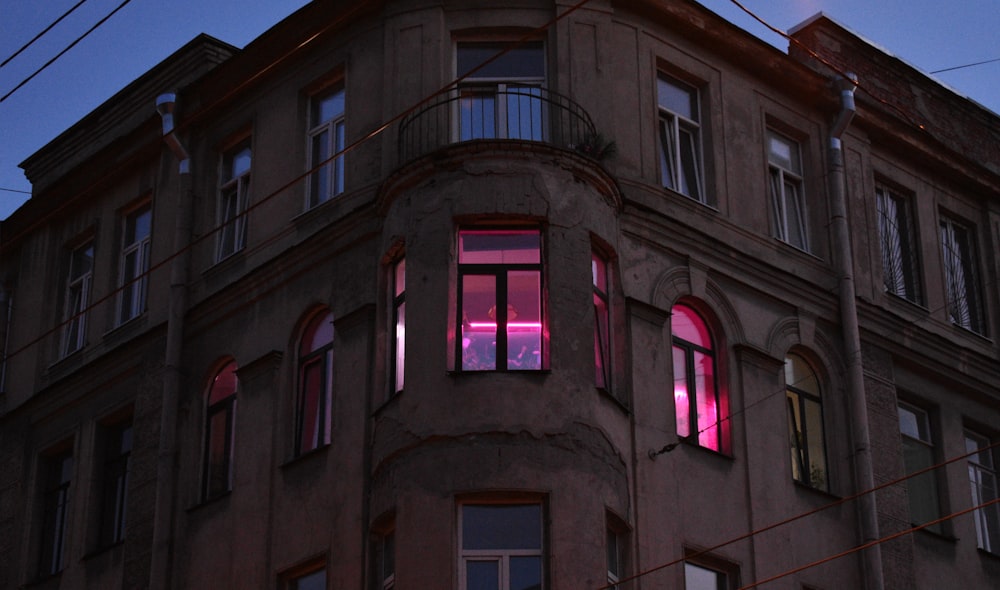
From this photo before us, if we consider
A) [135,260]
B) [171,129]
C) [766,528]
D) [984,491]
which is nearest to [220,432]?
[135,260]

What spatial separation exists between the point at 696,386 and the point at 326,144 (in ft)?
20.3

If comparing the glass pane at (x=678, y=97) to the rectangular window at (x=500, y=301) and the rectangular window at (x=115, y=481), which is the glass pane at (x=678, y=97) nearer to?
the rectangular window at (x=500, y=301)

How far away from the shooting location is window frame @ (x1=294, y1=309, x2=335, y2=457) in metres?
23.7

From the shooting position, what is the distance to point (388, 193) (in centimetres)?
2303

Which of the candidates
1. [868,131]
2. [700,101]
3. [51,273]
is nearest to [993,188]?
[868,131]

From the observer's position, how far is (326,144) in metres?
25.5

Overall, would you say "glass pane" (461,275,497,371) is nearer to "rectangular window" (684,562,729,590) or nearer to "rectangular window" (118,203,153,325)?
"rectangular window" (684,562,729,590)

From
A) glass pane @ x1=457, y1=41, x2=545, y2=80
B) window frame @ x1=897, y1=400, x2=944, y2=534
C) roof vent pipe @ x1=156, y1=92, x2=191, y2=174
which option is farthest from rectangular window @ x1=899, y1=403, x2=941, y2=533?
roof vent pipe @ x1=156, y1=92, x2=191, y2=174

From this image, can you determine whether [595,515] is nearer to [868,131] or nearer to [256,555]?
[256,555]

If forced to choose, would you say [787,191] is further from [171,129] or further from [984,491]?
[171,129]

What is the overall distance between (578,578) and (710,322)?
5268 millimetres

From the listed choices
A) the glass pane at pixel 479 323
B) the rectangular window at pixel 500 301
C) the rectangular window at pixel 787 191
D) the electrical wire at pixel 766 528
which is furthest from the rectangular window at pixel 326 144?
the electrical wire at pixel 766 528

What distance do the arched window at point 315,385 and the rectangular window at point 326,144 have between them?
5.99 feet

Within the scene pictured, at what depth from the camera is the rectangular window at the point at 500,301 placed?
21.7m
